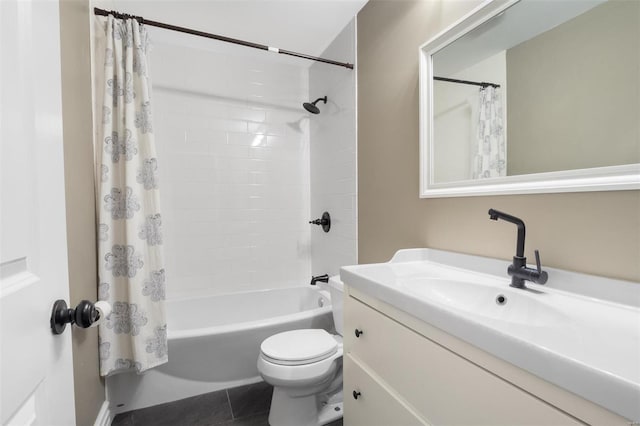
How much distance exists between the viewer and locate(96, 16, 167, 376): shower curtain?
1.44 metres

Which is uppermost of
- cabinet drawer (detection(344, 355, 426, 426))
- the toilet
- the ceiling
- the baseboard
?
the ceiling

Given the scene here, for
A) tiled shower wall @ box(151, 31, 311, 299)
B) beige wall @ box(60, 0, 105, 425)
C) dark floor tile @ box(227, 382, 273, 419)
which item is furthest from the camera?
tiled shower wall @ box(151, 31, 311, 299)

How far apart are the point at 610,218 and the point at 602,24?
0.54m

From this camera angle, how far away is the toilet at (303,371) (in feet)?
4.37

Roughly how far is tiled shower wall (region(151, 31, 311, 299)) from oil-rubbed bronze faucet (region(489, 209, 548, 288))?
1.89 meters

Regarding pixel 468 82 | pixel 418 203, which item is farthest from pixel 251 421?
pixel 468 82

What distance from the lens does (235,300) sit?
93.0 inches

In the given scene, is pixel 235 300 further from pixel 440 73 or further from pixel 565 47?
pixel 565 47

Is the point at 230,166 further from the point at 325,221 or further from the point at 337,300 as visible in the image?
the point at 337,300

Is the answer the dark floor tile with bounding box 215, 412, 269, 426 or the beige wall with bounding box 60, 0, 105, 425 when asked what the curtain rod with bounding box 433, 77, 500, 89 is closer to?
the beige wall with bounding box 60, 0, 105, 425

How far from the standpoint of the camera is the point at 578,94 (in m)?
0.84

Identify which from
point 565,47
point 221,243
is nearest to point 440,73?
point 565,47

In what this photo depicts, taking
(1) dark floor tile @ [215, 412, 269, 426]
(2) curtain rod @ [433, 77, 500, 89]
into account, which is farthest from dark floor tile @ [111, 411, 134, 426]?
(2) curtain rod @ [433, 77, 500, 89]

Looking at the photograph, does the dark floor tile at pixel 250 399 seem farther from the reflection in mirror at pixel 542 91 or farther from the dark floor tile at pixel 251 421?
the reflection in mirror at pixel 542 91
